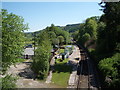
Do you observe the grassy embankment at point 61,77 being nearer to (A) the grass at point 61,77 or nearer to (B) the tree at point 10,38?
(A) the grass at point 61,77

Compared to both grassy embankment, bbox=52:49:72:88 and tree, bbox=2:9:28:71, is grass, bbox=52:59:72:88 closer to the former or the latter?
grassy embankment, bbox=52:49:72:88

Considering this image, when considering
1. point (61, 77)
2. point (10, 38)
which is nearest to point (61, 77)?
point (61, 77)

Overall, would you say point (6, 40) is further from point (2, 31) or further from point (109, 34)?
point (109, 34)

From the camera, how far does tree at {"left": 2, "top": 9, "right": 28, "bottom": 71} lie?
31.5 ft

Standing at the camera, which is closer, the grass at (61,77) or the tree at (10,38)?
the tree at (10,38)

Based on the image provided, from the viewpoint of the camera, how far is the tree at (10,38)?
9609mm

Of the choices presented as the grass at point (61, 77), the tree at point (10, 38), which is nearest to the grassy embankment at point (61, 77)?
the grass at point (61, 77)

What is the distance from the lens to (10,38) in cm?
965

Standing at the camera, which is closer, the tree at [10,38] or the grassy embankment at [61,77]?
the tree at [10,38]

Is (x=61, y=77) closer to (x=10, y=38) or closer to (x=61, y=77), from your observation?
(x=61, y=77)

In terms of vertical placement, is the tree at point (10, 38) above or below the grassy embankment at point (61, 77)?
above

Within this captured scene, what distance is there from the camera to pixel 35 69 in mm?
27062

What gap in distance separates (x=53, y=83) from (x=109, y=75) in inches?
324

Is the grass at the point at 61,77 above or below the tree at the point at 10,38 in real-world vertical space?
below
